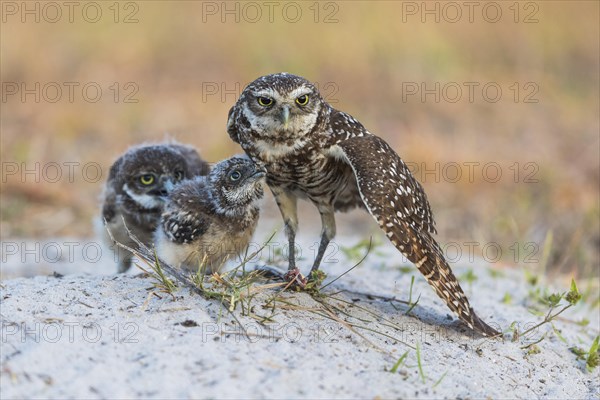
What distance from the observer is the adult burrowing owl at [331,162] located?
422 cm

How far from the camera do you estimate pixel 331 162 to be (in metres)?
4.66

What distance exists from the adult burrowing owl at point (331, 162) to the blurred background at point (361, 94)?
253 cm

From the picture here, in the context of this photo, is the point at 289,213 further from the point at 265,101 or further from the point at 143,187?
the point at 143,187

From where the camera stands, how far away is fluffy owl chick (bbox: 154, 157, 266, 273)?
486 centimetres

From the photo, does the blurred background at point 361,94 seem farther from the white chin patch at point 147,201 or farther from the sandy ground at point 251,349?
the sandy ground at point 251,349

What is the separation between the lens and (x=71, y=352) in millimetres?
3355

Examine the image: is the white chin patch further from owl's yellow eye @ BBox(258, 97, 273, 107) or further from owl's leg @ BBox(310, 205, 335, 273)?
owl's yellow eye @ BBox(258, 97, 273, 107)

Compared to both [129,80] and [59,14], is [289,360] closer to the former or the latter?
[129,80]

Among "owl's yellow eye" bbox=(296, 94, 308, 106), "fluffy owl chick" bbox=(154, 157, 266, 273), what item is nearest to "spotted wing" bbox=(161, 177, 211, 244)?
"fluffy owl chick" bbox=(154, 157, 266, 273)

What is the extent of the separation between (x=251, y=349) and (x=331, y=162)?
60.4 inches

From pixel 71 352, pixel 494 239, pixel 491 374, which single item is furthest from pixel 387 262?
pixel 71 352

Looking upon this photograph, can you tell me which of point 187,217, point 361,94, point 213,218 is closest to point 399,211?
point 213,218

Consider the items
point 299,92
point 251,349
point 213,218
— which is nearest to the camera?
point 251,349

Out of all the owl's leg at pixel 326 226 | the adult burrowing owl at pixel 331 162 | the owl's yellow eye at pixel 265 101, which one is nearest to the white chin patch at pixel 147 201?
the adult burrowing owl at pixel 331 162
